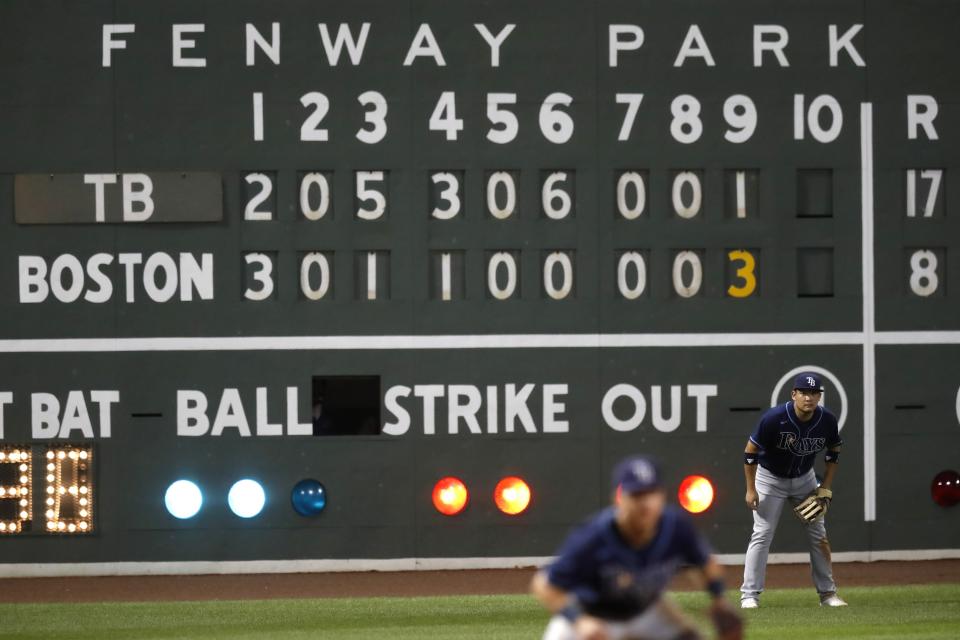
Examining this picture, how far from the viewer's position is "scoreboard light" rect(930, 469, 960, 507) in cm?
1199

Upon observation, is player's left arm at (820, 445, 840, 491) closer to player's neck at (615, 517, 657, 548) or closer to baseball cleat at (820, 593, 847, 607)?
baseball cleat at (820, 593, 847, 607)

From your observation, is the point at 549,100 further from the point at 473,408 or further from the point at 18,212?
the point at 18,212

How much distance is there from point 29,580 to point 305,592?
8.28 ft

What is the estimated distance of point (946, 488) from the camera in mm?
12000

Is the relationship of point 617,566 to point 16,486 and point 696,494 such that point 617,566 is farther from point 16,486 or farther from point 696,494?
point 16,486

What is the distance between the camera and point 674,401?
11898 millimetres

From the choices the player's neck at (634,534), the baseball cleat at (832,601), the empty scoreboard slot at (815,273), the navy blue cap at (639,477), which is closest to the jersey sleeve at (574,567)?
the player's neck at (634,534)

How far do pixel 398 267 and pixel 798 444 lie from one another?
3713 millimetres

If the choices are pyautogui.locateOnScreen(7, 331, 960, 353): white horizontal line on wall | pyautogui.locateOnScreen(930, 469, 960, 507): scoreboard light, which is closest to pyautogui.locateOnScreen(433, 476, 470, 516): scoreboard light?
pyautogui.locateOnScreen(7, 331, 960, 353): white horizontal line on wall

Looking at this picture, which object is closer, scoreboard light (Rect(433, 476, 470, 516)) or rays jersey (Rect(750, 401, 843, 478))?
rays jersey (Rect(750, 401, 843, 478))

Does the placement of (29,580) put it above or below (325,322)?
below

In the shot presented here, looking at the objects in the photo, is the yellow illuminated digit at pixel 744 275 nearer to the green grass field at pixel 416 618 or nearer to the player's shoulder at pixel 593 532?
the green grass field at pixel 416 618

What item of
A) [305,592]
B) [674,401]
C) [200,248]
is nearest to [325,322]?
[200,248]

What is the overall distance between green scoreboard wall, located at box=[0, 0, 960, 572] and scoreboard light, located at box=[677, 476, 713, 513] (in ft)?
0.35
